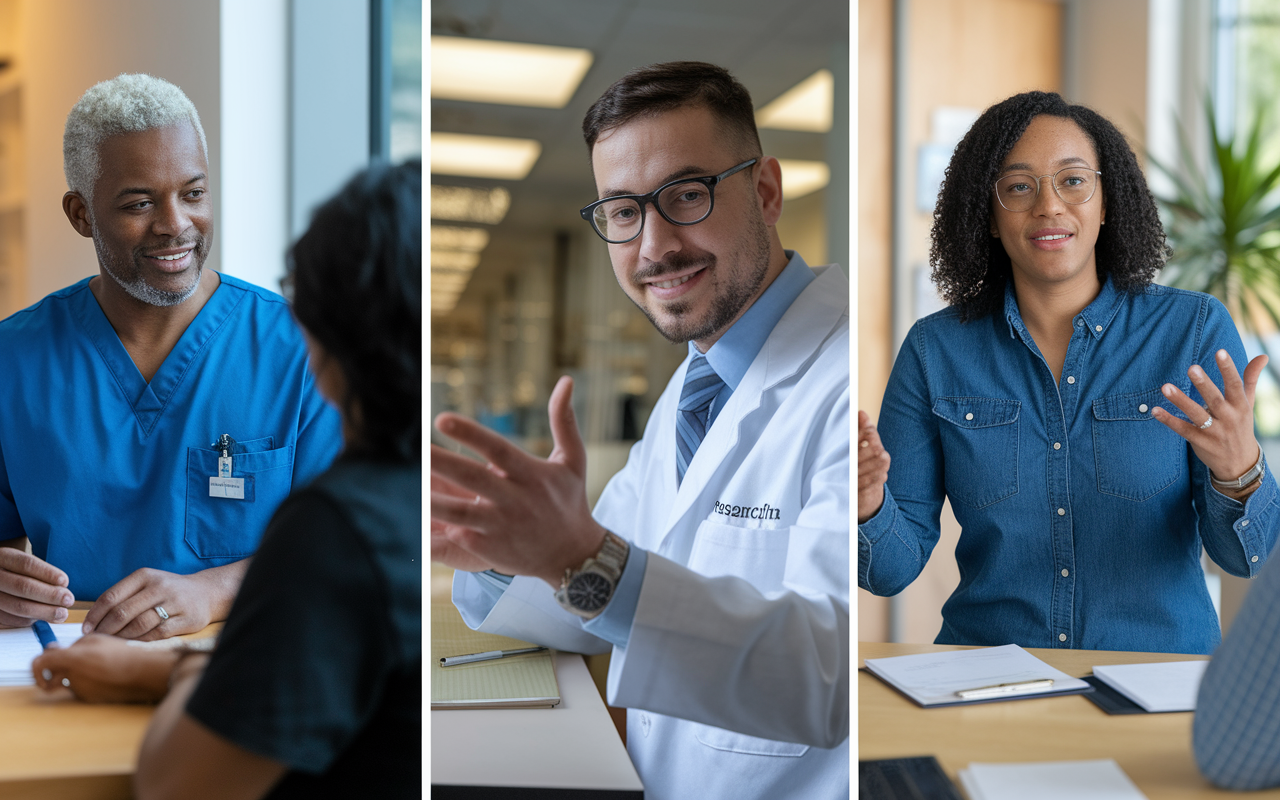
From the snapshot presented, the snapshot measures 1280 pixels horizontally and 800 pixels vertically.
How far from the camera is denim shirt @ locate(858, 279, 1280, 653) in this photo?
1.38 m

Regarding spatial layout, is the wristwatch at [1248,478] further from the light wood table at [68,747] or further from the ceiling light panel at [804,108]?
the light wood table at [68,747]

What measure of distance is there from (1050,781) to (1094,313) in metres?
0.87

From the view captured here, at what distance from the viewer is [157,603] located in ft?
3.04

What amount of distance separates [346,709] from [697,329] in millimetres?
459

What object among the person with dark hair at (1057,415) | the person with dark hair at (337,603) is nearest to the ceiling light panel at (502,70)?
the person with dark hair at (337,603)

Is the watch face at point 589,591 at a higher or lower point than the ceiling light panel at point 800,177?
lower

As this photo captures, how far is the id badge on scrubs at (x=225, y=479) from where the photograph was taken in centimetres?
92

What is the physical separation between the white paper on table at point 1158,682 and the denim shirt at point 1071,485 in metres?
0.21

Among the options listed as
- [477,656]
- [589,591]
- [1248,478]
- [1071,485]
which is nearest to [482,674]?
[477,656]

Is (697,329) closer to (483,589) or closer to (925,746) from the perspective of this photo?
(483,589)

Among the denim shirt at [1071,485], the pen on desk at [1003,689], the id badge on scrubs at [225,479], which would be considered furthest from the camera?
the denim shirt at [1071,485]

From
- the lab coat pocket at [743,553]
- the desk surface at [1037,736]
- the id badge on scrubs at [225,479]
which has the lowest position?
the desk surface at [1037,736]

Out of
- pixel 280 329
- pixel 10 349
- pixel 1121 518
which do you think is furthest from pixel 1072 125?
pixel 10 349

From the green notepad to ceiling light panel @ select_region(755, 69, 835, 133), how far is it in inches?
22.5
